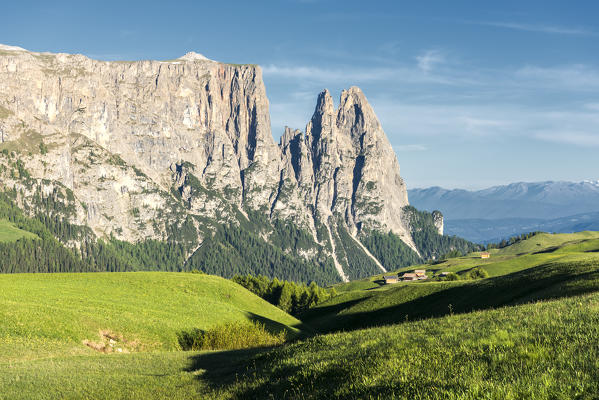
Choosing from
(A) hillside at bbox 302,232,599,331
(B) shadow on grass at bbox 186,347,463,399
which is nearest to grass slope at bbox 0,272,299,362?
(A) hillside at bbox 302,232,599,331

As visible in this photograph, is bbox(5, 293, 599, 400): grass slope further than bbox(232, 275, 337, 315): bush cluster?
No

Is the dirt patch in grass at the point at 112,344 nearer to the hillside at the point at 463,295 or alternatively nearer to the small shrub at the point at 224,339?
the small shrub at the point at 224,339

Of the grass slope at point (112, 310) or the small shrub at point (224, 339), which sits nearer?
the grass slope at point (112, 310)

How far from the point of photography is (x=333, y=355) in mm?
23078

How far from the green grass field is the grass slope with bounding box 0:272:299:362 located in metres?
0.23

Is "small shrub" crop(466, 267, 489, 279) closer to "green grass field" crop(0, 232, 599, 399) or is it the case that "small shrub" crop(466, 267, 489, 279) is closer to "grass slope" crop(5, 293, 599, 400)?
"green grass field" crop(0, 232, 599, 399)

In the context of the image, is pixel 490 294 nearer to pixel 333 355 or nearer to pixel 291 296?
pixel 333 355

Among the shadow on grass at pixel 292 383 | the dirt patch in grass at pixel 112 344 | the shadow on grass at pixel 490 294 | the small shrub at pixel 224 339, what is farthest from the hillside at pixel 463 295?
the dirt patch in grass at pixel 112 344

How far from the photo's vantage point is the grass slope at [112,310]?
156 feet

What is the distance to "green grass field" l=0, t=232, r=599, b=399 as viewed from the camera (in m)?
14.6

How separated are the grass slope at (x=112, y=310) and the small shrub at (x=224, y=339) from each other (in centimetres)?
188

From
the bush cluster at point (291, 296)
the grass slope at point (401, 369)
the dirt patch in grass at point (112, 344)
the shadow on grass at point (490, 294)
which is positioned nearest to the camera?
the grass slope at point (401, 369)

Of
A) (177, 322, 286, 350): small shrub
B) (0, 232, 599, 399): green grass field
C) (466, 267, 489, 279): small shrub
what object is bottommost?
(466, 267, 489, 279): small shrub

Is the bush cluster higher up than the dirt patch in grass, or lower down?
lower down
